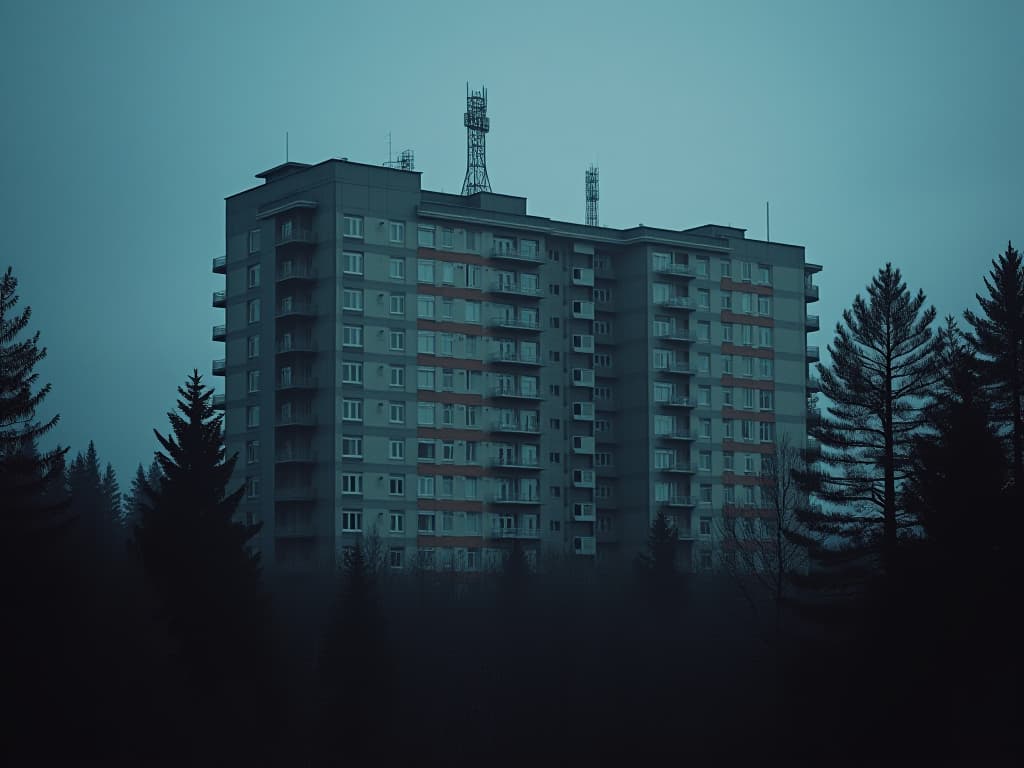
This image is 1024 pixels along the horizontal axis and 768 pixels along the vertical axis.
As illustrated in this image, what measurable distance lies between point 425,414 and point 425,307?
7.86 m

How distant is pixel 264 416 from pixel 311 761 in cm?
4273

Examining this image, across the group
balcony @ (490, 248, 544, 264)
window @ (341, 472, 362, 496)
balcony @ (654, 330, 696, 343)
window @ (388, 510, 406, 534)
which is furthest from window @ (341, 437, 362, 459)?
balcony @ (654, 330, 696, 343)

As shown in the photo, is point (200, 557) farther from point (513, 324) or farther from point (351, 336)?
point (513, 324)

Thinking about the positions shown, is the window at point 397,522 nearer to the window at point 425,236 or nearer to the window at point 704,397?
the window at point 425,236

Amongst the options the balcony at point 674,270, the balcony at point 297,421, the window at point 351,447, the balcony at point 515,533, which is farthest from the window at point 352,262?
the balcony at point 674,270

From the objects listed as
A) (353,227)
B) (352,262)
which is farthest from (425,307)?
(353,227)

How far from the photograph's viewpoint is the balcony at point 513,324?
401 ft

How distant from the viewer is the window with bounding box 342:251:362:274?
114188mm

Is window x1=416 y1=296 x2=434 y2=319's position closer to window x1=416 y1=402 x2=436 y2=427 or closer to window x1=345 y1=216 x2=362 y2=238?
window x1=416 y1=402 x2=436 y2=427

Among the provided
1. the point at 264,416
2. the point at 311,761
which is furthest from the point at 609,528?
the point at 311,761

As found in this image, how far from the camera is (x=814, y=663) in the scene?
2992 inches

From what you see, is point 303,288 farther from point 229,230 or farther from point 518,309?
point 518,309

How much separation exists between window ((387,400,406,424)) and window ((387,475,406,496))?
402 centimetres

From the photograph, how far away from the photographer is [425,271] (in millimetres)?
118375
